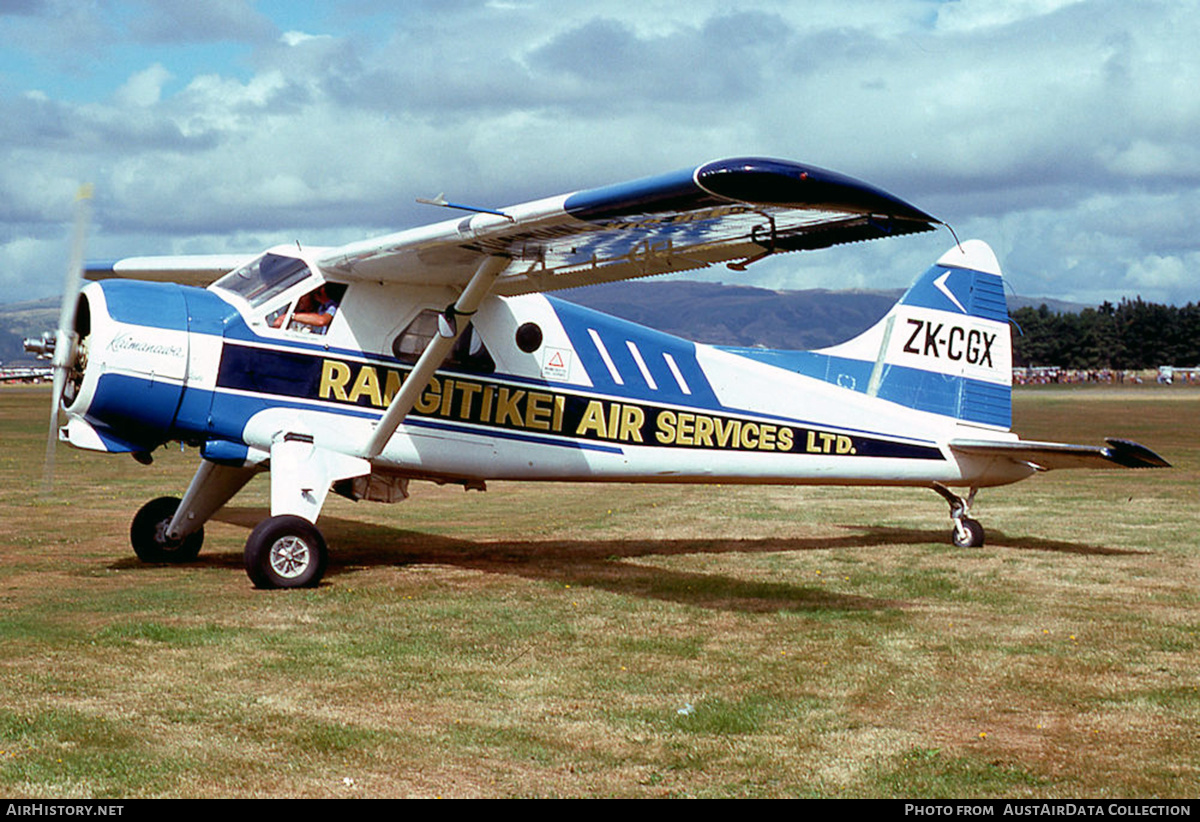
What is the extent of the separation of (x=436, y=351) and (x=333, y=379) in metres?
1.20

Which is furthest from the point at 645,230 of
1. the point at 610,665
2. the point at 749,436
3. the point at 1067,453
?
the point at 1067,453

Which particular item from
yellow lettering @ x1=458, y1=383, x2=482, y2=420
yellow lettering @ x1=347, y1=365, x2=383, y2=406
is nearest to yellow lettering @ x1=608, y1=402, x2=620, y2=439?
yellow lettering @ x1=458, y1=383, x2=482, y2=420

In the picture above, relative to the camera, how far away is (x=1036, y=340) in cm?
19462

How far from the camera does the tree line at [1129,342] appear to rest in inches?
7028

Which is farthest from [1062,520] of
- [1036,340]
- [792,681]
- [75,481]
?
[1036,340]

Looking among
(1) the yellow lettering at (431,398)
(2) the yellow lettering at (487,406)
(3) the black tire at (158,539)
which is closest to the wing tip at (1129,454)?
(2) the yellow lettering at (487,406)

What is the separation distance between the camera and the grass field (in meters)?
5.46

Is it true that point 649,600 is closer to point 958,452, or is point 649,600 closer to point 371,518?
point 958,452

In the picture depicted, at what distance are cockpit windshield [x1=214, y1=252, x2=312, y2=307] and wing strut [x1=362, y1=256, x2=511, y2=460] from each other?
1.42m

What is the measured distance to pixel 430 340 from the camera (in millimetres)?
11523

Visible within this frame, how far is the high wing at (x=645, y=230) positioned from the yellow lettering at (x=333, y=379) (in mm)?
851

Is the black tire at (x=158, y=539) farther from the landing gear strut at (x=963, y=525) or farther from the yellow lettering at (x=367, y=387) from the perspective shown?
the landing gear strut at (x=963, y=525)

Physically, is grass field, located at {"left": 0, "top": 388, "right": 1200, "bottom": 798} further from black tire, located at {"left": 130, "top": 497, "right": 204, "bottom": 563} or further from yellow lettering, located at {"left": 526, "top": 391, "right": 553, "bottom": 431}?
yellow lettering, located at {"left": 526, "top": 391, "right": 553, "bottom": 431}

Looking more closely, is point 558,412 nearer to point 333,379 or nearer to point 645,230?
point 333,379
